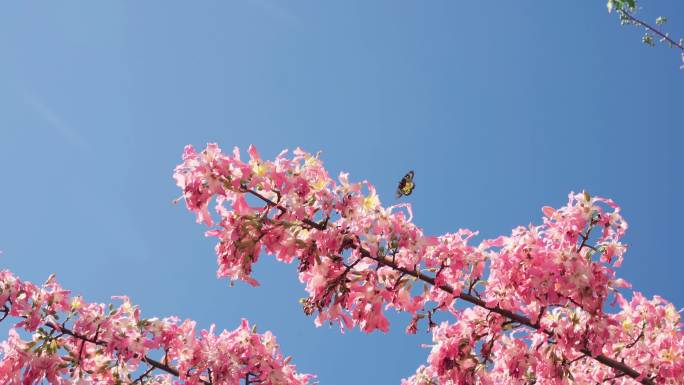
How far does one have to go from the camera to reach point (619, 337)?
742 centimetres

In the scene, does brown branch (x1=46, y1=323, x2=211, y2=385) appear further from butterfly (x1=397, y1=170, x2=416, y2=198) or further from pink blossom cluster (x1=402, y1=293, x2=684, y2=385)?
butterfly (x1=397, y1=170, x2=416, y2=198)

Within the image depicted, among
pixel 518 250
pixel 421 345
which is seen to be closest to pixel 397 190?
pixel 421 345

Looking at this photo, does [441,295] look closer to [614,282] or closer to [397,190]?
[614,282]

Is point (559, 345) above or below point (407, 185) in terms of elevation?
below

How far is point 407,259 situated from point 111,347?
315 centimetres

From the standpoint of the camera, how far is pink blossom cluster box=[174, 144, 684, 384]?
5.61 metres

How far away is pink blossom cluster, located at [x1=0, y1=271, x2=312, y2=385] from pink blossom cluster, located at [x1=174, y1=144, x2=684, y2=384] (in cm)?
126

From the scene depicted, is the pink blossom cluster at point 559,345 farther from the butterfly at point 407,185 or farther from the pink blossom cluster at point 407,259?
the butterfly at point 407,185

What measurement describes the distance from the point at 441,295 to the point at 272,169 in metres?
2.03

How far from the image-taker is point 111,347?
6.57 m

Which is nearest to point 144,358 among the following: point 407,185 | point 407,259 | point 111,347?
point 111,347

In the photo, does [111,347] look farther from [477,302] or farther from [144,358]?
[477,302]

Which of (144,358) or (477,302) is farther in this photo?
(144,358)

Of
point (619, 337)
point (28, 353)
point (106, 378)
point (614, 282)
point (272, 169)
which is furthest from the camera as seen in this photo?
point (619, 337)
